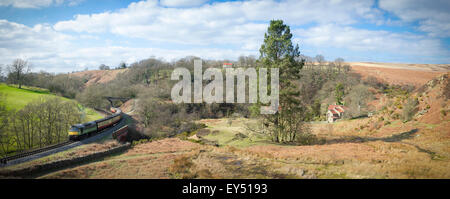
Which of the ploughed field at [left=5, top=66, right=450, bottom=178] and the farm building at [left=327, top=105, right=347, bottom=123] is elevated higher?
the ploughed field at [left=5, top=66, right=450, bottom=178]

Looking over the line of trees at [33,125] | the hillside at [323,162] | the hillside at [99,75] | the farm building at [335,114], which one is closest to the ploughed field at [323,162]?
the hillside at [323,162]

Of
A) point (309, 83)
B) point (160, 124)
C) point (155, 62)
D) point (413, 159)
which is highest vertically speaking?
point (155, 62)

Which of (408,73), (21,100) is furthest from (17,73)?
(408,73)

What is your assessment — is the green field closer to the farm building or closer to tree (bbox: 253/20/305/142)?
tree (bbox: 253/20/305/142)

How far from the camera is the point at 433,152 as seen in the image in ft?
49.4

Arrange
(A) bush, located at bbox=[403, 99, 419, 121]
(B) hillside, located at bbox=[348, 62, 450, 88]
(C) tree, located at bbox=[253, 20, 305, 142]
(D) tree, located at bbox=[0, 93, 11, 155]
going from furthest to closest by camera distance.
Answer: (B) hillside, located at bbox=[348, 62, 450, 88] → (A) bush, located at bbox=[403, 99, 419, 121] → (D) tree, located at bbox=[0, 93, 11, 155] → (C) tree, located at bbox=[253, 20, 305, 142]

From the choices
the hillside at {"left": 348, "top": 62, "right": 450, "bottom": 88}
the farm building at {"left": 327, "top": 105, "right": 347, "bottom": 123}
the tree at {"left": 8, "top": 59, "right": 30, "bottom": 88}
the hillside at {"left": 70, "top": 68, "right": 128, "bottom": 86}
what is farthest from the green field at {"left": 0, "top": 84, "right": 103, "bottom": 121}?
the hillside at {"left": 348, "top": 62, "right": 450, "bottom": 88}

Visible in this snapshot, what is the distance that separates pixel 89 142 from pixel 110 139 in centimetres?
269

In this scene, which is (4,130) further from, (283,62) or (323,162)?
(323,162)

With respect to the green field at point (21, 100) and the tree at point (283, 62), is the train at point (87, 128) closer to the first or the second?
the green field at point (21, 100)

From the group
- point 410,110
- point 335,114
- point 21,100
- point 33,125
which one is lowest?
point 335,114

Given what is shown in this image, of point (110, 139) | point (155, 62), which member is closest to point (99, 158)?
point (110, 139)

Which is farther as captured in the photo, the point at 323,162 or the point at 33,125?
the point at 33,125
